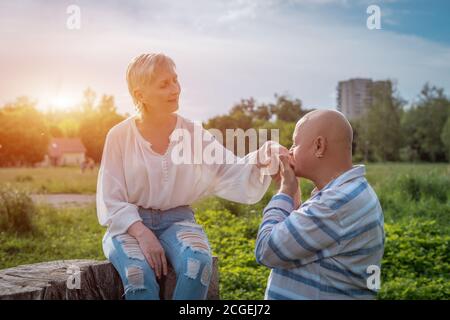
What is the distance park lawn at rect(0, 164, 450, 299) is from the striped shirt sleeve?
236cm

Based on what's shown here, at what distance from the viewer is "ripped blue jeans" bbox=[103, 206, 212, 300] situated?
2227mm

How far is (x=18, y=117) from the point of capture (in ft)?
16.8

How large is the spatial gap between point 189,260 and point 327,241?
0.60 metres

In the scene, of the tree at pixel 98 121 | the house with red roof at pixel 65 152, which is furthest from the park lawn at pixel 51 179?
the tree at pixel 98 121

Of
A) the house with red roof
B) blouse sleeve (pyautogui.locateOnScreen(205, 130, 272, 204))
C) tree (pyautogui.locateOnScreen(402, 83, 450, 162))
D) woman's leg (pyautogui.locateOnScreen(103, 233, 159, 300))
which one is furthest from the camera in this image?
tree (pyautogui.locateOnScreen(402, 83, 450, 162))

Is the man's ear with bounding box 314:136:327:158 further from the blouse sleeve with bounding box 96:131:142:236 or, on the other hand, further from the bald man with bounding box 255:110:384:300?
Result: the blouse sleeve with bounding box 96:131:142:236

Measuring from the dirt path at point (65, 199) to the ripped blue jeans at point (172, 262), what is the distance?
4513 mm

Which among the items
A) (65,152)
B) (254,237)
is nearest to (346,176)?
(254,237)

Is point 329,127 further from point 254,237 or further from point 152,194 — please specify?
point 254,237

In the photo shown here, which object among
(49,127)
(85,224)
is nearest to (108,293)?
(49,127)

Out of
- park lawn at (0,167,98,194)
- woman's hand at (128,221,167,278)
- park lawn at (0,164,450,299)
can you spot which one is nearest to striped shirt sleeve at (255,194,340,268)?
woman's hand at (128,221,167,278)

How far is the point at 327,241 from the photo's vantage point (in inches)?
74.3

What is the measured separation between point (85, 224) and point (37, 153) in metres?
1.29

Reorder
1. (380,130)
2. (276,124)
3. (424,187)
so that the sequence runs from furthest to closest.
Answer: (380,130) < (424,187) < (276,124)
